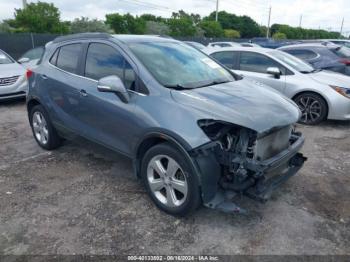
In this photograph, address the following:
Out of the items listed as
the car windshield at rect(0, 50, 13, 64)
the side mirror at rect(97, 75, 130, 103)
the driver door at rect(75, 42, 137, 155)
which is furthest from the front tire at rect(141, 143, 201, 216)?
the car windshield at rect(0, 50, 13, 64)

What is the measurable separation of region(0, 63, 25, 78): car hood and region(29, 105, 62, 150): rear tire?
3669 mm

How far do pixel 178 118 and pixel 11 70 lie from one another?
7065mm

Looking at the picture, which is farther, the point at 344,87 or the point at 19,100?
the point at 19,100

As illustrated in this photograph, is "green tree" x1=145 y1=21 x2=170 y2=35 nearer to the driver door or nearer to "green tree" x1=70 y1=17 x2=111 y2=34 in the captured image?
"green tree" x1=70 y1=17 x2=111 y2=34

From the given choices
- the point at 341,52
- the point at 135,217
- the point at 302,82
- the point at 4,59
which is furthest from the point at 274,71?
the point at 4,59

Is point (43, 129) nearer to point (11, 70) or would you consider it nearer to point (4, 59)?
point (11, 70)

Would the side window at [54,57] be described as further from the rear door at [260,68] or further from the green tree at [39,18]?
the green tree at [39,18]

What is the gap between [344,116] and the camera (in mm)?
6117

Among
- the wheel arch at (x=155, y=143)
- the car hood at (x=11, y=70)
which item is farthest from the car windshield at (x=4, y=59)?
the wheel arch at (x=155, y=143)

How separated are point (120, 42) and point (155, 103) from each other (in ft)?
3.31

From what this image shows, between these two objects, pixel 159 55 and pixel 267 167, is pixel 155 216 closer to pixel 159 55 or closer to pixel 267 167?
pixel 267 167

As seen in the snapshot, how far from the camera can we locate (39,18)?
20.6m

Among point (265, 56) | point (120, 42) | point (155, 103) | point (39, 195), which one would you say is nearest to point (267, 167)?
point (155, 103)

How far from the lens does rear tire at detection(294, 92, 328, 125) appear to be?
6230 mm
